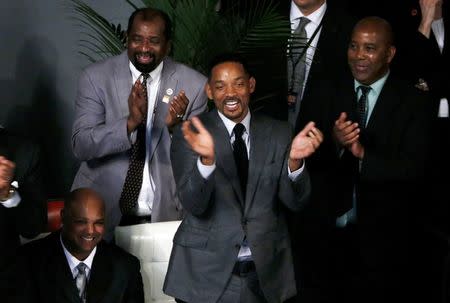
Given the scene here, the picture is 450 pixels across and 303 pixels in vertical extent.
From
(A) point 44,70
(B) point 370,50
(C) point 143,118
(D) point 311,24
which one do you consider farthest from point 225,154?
(A) point 44,70

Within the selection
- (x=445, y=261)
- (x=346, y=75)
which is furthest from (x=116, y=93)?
(x=445, y=261)

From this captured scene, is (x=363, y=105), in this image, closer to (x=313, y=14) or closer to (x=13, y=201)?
(x=313, y=14)

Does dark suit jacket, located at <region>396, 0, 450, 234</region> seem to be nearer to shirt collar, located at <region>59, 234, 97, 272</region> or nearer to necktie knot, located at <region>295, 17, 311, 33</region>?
necktie knot, located at <region>295, 17, 311, 33</region>

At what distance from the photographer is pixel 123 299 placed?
14.4 ft

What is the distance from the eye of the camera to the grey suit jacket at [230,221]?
12.8ft

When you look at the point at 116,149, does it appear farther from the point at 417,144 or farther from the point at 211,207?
the point at 417,144

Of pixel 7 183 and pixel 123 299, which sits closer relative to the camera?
pixel 7 183

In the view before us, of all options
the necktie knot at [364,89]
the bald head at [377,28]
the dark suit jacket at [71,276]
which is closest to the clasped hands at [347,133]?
the necktie knot at [364,89]

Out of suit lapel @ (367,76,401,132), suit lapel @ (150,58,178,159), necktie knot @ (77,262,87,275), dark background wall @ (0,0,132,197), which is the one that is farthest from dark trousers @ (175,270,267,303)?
dark background wall @ (0,0,132,197)

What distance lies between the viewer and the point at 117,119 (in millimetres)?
4652

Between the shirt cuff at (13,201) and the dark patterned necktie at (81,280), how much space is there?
742mm

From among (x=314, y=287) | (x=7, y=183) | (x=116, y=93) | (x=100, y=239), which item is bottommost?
(x=314, y=287)

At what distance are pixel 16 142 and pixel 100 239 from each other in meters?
0.73

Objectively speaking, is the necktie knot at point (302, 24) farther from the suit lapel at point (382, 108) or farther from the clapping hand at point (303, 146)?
the clapping hand at point (303, 146)
